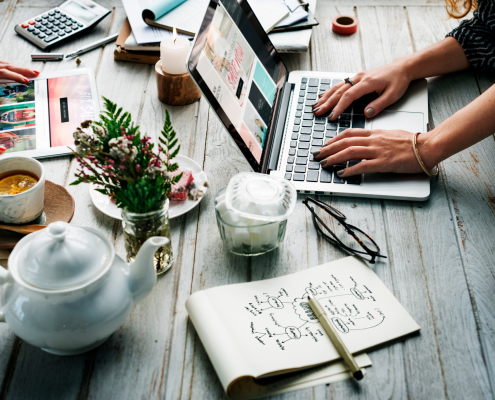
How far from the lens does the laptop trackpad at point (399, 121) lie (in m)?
1.08

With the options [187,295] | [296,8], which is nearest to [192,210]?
[187,295]

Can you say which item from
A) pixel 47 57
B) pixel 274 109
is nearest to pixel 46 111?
pixel 47 57

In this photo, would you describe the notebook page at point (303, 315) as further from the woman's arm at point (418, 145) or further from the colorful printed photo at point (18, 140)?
the colorful printed photo at point (18, 140)

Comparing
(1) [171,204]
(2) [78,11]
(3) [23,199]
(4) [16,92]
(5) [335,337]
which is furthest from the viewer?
(2) [78,11]

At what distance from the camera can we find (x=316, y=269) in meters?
0.79

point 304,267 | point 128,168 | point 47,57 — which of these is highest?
point 128,168

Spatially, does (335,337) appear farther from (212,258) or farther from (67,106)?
(67,106)

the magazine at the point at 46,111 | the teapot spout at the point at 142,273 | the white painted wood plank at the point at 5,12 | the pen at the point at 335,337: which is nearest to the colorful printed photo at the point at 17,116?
the magazine at the point at 46,111

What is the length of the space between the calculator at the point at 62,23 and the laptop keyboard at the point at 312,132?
665 millimetres

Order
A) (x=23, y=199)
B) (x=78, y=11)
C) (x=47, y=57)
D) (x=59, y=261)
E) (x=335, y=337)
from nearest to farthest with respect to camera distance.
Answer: (x=59, y=261), (x=335, y=337), (x=23, y=199), (x=47, y=57), (x=78, y=11)

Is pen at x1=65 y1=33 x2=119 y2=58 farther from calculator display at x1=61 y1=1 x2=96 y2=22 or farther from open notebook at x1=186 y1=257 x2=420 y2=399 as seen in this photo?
open notebook at x1=186 y1=257 x2=420 y2=399

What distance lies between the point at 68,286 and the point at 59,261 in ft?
0.11

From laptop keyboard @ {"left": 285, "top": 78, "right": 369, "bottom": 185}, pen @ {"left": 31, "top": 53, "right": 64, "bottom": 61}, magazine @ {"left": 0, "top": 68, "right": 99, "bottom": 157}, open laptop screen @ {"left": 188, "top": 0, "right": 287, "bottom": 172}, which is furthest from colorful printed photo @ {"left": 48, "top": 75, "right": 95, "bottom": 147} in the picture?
laptop keyboard @ {"left": 285, "top": 78, "right": 369, "bottom": 185}

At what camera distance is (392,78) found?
1.13 metres
